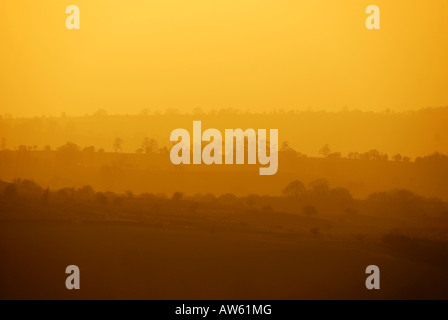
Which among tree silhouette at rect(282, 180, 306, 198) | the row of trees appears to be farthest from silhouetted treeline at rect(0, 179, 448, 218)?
the row of trees

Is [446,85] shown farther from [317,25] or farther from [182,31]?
[182,31]

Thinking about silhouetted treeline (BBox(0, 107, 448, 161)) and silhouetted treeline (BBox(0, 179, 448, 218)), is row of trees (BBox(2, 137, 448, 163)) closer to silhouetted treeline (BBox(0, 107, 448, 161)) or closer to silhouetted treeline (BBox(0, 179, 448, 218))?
silhouetted treeline (BBox(0, 107, 448, 161))

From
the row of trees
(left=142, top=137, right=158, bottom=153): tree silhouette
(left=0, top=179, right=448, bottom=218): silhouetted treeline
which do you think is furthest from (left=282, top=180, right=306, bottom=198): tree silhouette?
(left=142, top=137, right=158, bottom=153): tree silhouette

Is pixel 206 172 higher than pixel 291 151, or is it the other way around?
pixel 291 151

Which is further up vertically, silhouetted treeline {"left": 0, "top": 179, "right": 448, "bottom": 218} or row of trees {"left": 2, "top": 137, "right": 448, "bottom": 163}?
row of trees {"left": 2, "top": 137, "right": 448, "bottom": 163}

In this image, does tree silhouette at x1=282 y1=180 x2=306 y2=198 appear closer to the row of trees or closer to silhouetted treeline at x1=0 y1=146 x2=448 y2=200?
silhouetted treeline at x1=0 y1=146 x2=448 y2=200

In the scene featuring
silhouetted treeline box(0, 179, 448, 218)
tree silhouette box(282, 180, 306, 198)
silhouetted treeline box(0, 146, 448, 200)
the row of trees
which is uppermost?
the row of trees

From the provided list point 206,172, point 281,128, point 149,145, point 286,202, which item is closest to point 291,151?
point 281,128

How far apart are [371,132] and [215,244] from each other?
51.3 inches

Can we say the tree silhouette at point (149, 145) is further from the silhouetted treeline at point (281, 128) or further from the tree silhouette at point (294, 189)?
the tree silhouette at point (294, 189)

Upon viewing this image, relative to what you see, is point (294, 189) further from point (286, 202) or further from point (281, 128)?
point (281, 128)

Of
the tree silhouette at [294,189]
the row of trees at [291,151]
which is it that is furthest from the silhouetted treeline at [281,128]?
the tree silhouette at [294,189]

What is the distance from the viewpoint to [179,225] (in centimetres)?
427
